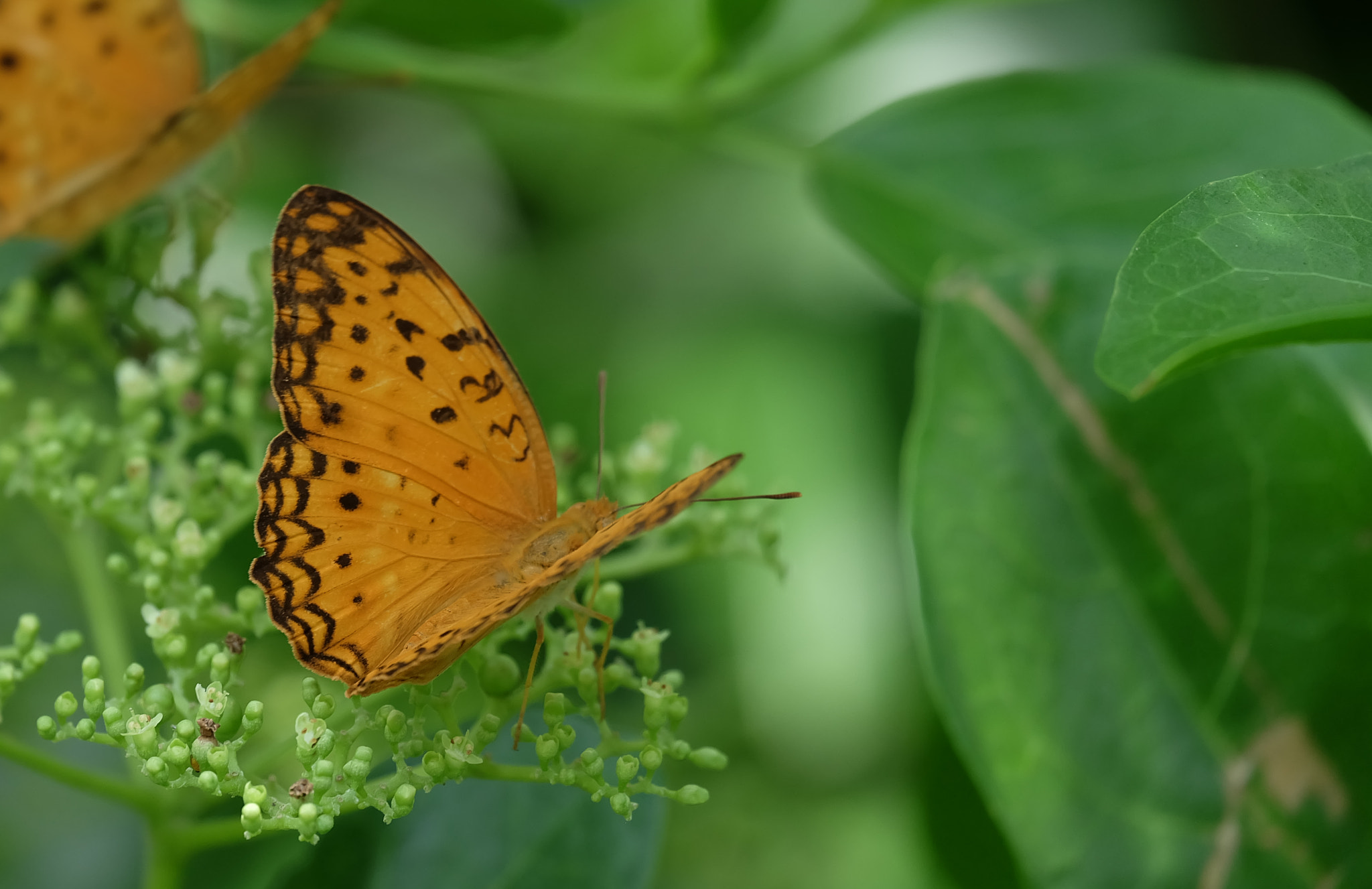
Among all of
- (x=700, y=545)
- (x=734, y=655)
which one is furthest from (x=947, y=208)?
(x=734, y=655)

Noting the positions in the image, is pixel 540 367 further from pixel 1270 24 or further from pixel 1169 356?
pixel 1270 24

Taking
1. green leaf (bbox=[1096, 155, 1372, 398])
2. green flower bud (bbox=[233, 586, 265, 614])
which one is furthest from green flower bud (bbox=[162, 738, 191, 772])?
green leaf (bbox=[1096, 155, 1372, 398])

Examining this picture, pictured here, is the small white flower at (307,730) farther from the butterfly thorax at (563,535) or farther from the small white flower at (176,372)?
the small white flower at (176,372)

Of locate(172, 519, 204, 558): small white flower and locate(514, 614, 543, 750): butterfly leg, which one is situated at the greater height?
locate(172, 519, 204, 558): small white flower

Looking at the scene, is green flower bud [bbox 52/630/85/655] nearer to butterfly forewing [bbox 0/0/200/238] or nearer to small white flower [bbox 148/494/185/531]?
small white flower [bbox 148/494/185/531]

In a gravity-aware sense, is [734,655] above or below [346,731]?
below

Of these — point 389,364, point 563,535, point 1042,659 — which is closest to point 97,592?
point 389,364

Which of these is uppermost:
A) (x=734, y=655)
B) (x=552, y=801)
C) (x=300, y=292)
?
(x=300, y=292)
